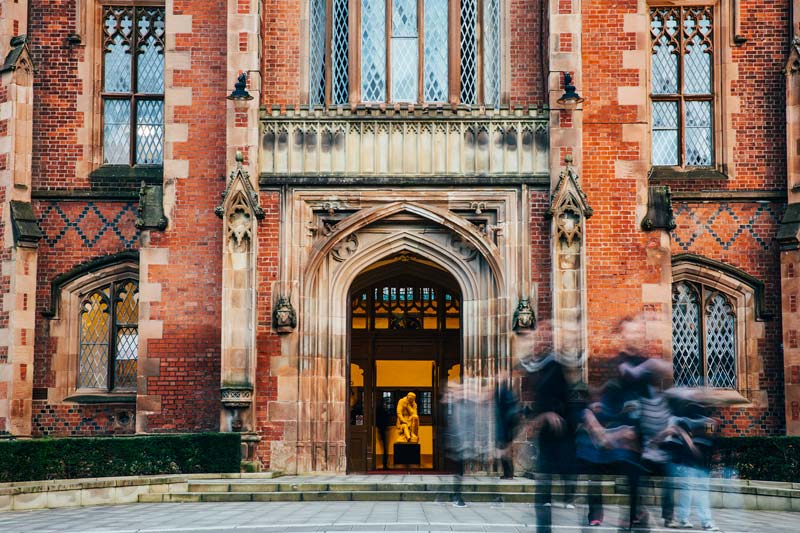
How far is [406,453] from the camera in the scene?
78.9ft

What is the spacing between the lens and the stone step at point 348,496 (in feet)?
54.1

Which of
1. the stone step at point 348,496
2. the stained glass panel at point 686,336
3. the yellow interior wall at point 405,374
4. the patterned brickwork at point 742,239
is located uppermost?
the patterned brickwork at point 742,239

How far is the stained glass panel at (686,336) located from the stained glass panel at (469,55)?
5.08 m

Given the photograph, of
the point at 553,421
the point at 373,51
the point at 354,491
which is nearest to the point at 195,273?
the point at 373,51

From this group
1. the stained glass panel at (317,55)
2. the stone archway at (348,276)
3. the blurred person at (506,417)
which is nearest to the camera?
the blurred person at (506,417)

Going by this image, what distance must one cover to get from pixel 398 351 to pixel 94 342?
603cm

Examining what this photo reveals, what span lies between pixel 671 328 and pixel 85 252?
10386 millimetres

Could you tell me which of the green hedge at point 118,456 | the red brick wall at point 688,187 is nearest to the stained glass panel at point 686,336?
the red brick wall at point 688,187

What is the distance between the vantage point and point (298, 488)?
16953 millimetres

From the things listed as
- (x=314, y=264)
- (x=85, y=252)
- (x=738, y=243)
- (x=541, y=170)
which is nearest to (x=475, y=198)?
(x=541, y=170)

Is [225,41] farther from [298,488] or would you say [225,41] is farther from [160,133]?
[298,488]

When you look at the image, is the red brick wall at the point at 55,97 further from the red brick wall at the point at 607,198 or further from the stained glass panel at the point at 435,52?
the red brick wall at the point at 607,198

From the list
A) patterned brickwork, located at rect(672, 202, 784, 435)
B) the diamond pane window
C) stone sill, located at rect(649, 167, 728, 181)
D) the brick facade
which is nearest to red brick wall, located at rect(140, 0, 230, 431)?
the brick facade

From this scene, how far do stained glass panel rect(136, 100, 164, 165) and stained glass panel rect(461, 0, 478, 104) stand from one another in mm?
5607
